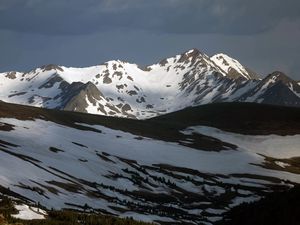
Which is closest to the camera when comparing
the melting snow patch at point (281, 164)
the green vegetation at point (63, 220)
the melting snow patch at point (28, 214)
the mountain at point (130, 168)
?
the green vegetation at point (63, 220)

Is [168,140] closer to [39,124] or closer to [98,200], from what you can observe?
[39,124]

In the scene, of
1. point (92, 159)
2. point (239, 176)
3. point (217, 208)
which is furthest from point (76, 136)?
point (217, 208)

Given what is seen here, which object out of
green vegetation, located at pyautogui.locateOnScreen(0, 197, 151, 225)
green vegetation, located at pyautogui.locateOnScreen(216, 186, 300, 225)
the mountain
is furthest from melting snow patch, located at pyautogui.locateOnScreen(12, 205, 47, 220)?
the mountain

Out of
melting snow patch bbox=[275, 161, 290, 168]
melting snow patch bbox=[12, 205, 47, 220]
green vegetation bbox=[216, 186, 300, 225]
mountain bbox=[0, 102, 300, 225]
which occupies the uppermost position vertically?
melting snow patch bbox=[275, 161, 290, 168]

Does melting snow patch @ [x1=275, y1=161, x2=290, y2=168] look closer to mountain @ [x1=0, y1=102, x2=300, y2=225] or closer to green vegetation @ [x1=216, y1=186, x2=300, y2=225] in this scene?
mountain @ [x1=0, y1=102, x2=300, y2=225]

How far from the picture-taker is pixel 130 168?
13100cm

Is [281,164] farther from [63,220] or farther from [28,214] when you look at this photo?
[63,220]

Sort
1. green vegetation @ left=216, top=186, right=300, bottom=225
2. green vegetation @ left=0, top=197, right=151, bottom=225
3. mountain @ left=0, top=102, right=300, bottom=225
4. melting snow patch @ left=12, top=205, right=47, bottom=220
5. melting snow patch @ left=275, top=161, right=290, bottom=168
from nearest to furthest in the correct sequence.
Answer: green vegetation @ left=216, top=186, right=300, bottom=225
green vegetation @ left=0, top=197, right=151, bottom=225
melting snow patch @ left=12, top=205, right=47, bottom=220
mountain @ left=0, top=102, right=300, bottom=225
melting snow patch @ left=275, top=161, right=290, bottom=168

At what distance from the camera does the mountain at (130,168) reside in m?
91.3

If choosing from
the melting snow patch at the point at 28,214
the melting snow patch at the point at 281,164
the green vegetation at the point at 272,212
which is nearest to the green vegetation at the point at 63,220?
the melting snow patch at the point at 28,214

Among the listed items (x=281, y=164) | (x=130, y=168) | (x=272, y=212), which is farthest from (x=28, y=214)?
(x=281, y=164)

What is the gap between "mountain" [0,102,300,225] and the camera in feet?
300

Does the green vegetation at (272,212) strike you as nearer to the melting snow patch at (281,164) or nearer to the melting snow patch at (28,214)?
the melting snow patch at (28,214)

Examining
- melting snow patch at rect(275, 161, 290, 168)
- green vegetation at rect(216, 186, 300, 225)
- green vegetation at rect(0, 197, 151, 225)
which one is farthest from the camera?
melting snow patch at rect(275, 161, 290, 168)
